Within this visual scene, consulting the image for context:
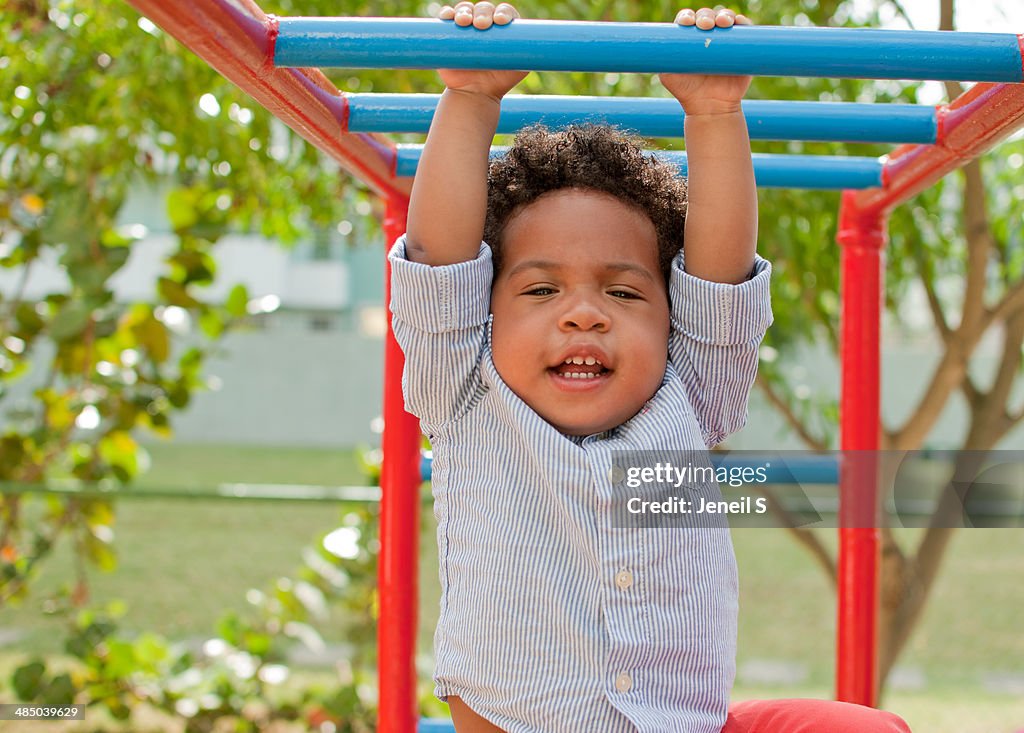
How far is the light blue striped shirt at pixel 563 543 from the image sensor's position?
1.01m

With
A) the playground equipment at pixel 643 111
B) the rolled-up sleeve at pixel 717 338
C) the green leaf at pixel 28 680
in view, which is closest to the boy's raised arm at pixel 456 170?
the playground equipment at pixel 643 111

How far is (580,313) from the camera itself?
103cm

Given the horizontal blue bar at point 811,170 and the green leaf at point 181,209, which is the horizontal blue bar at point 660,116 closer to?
the horizontal blue bar at point 811,170

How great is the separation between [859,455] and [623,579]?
0.66m

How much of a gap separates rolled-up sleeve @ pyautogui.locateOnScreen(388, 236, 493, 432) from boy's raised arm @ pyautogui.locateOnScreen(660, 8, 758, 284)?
0.75 feet

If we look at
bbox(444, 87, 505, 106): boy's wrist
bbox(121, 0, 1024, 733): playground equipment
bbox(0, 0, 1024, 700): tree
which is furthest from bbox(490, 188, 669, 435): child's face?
bbox(0, 0, 1024, 700): tree

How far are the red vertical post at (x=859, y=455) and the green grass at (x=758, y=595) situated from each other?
1.61 m

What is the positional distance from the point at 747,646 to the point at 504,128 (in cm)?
365

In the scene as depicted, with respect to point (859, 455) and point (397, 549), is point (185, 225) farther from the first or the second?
point (859, 455)

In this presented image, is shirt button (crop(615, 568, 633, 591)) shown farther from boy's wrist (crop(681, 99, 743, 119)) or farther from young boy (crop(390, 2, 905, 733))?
boy's wrist (crop(681, 99, 743, 119))

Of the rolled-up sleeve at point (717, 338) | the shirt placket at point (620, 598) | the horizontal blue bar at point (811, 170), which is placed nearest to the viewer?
the shirt placket at point (620, 598)

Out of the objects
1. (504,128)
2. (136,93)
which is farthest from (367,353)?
(504,128)

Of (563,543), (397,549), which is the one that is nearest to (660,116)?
(563,543)

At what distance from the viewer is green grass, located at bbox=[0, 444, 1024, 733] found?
3461 mm
